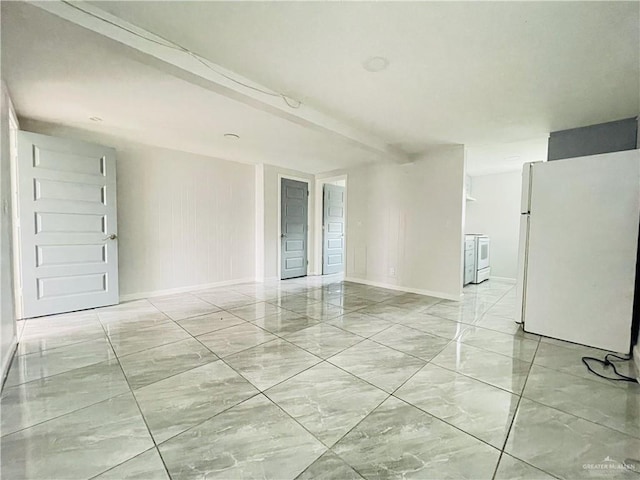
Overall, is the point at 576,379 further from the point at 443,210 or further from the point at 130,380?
the point at 130,380

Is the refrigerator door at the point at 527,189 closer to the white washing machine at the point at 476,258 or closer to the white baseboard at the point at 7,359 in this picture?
the white washing machine at the point at 476,258

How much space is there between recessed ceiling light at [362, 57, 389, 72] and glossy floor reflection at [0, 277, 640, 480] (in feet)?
7.75

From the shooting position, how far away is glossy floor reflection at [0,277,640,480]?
4.01 ft

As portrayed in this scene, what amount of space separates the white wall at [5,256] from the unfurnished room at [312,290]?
0.05 m

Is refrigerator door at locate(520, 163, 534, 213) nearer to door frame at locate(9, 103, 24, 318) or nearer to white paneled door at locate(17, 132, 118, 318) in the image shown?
white paneled door at locate(17, 132, 118, 318)

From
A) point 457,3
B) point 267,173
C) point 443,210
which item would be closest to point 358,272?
point 443,210

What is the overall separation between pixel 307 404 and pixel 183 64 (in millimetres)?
2500

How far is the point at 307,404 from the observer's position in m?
1.63

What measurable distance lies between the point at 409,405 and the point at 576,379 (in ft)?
4.55

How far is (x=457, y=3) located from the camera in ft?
4.94

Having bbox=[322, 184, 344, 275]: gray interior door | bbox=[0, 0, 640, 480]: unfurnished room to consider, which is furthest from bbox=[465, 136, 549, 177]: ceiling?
bbox=[322, 184, 344, 275]: gray interior door

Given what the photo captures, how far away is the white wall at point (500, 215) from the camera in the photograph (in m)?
5.68

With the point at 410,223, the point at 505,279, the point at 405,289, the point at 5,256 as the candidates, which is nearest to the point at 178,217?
the point at 5,256

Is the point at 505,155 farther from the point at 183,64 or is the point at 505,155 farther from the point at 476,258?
the point at 183,64
